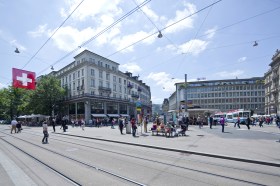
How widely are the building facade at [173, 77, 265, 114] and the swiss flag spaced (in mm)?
92125

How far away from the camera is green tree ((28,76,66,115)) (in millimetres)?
61062

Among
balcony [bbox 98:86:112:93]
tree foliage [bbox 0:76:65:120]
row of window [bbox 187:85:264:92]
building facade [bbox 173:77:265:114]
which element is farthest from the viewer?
row of window [bbox 187:85:264:92]

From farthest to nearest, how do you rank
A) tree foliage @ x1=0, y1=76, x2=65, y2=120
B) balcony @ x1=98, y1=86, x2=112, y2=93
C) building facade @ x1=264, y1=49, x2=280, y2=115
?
building facade @ x1=264, y1=49, x2=280, y2=115, balcony @ x1=98, y1=86, x2=112, y2=93, tree foliage @ x1=0, y1=76, x2=65, y2=120

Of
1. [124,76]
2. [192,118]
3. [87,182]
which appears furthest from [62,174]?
[124,76]

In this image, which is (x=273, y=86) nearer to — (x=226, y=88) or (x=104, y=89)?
(x=226, y=88)

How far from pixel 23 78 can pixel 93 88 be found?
128 ft

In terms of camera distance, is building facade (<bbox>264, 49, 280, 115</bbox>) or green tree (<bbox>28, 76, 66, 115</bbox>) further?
building facade (<bbox>264, 49, 280, 115</bbox>)

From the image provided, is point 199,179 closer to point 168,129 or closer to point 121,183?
point 121,183

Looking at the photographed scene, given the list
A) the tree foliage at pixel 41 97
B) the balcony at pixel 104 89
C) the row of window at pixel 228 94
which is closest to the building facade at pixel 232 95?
the row of window at pixel 228 94

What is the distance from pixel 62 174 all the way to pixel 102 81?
58300 mm

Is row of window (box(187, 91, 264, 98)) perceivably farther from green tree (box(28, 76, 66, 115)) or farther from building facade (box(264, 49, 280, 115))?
green tree (box(28, 76, 66, 115))

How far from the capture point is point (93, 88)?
61688mm

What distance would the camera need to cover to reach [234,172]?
7.60 meters

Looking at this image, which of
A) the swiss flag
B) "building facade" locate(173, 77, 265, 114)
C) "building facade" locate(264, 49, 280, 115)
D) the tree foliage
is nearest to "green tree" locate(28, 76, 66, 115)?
the tree foliage
